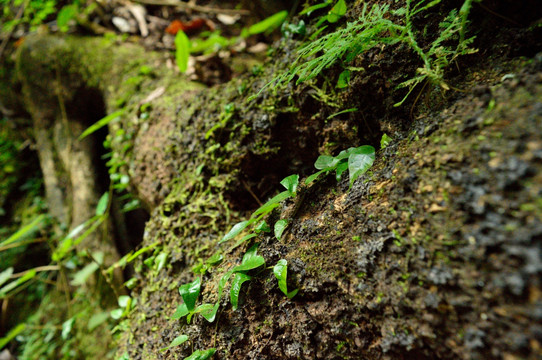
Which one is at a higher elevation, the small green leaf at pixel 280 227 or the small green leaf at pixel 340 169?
the small green leaf at pixel 340 169

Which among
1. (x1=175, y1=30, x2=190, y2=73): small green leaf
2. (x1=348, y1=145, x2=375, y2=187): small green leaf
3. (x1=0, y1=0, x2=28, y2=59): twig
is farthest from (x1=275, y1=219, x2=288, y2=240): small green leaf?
(x1=0, y1=0, x2=28, y2=59): twig

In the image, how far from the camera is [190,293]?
3.65 ft

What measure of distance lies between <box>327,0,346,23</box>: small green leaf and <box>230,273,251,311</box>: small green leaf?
3.87 feet

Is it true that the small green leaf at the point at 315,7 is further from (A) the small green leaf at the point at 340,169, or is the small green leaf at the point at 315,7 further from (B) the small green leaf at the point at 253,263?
(B) the small green leaf at the point at 253,263

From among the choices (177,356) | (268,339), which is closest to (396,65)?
(268,339)

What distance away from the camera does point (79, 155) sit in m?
2.72

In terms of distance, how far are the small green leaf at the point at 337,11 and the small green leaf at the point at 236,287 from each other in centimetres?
118

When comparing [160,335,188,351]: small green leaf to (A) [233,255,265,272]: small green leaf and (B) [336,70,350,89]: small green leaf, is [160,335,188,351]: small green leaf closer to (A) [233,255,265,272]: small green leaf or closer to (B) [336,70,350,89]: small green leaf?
(A) [233,255,265,272]: small green leaf

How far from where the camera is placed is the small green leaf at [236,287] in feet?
3.22

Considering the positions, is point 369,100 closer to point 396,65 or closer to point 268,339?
point 396,65

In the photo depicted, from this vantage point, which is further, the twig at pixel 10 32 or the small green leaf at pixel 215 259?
the twig at pixel 10 32

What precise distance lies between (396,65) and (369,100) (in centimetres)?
16

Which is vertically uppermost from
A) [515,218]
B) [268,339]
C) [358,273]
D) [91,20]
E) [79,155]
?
[91,20]

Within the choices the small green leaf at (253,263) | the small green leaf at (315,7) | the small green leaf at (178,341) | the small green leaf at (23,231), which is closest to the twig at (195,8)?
the small green leaf at (315,7)
